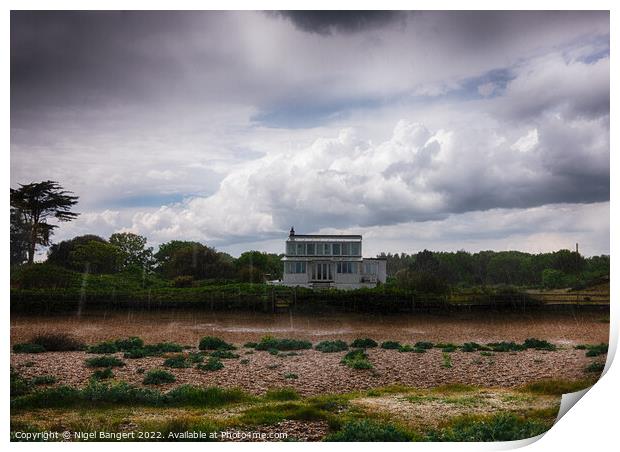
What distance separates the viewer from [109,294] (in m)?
8.00

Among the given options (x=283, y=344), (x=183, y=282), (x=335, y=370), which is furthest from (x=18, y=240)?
(x=335, y=370)

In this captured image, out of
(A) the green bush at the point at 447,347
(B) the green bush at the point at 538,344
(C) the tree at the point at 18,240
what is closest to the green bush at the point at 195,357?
(C) the tree at the point at 18,240

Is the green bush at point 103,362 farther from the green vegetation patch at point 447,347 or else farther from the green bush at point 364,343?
the green vegetation patch at point 447,347

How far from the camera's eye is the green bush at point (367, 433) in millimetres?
5609

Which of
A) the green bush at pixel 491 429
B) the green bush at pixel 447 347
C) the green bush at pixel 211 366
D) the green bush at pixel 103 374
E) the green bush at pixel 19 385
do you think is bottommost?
the green bush at pixel 491 429

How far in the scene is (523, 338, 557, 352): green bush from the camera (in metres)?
7.74

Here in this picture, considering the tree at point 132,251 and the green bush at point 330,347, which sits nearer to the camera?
the tree at point 132,251

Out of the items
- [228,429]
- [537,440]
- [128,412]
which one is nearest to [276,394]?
[228,429]

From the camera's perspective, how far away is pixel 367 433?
18.6 ft

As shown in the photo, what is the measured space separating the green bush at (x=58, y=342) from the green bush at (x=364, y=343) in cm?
410

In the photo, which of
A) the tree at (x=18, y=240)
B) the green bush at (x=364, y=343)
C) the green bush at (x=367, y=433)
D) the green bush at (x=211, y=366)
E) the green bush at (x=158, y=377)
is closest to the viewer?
the green bush at (x=367, y=433)

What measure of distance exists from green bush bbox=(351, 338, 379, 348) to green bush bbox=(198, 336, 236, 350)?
1856mm

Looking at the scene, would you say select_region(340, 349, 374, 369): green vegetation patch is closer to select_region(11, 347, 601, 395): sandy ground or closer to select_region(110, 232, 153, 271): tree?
select_region(11, 347, 601, 395): sandy ground

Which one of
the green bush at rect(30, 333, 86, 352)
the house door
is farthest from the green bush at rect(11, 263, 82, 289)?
the house door
